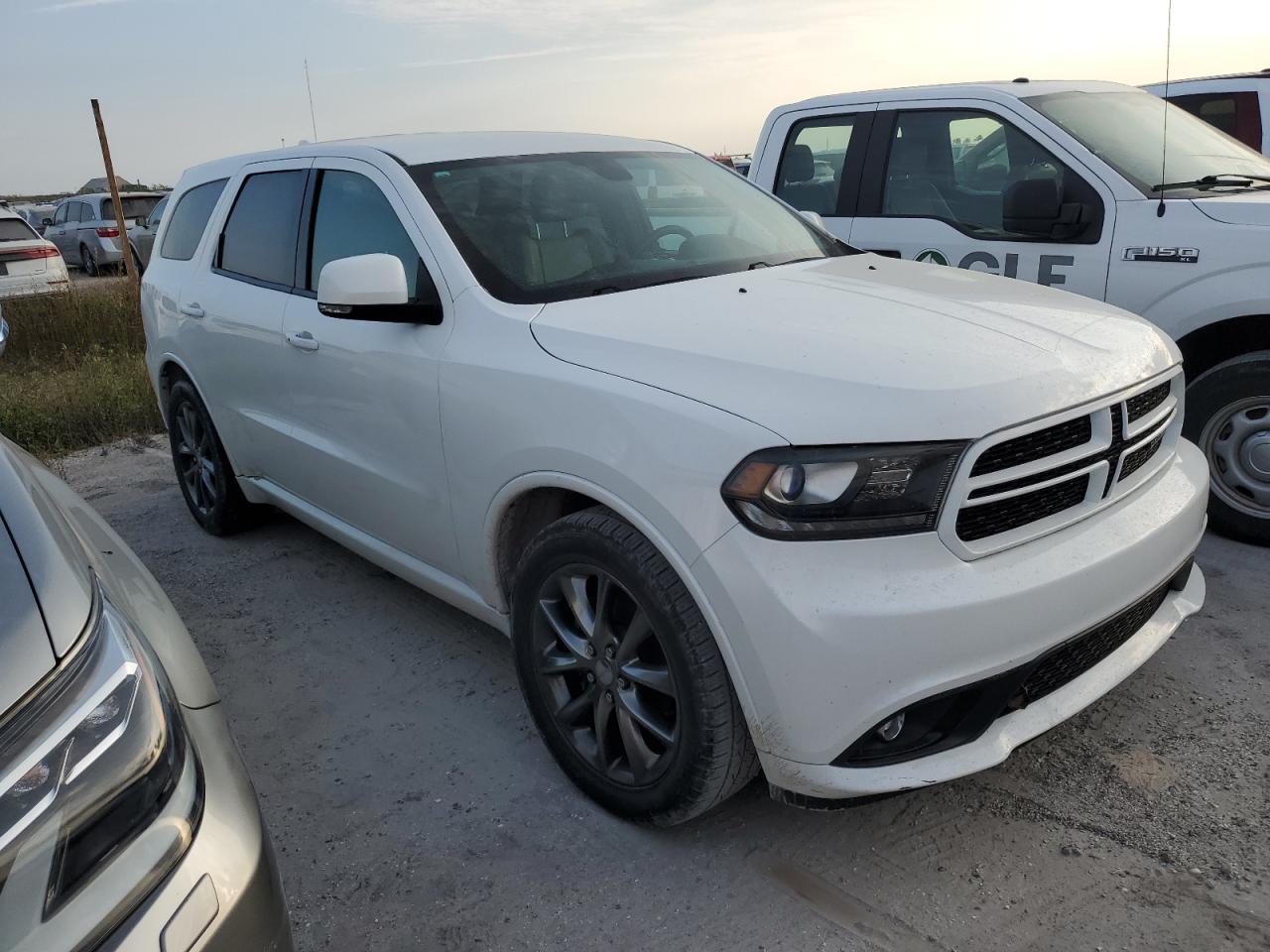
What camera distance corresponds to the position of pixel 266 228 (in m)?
4.11

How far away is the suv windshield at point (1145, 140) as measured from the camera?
426 centimetres

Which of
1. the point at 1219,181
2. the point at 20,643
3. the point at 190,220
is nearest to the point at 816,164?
the point at 1219,181

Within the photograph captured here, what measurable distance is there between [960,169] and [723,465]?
3.26 m

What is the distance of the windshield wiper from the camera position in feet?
13.8

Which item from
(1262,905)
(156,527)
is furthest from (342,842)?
(156,527)

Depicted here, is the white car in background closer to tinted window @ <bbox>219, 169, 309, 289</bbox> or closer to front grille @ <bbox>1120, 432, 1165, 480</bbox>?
tinted window @ <bbox>219, 169, 309, 289</bbox>

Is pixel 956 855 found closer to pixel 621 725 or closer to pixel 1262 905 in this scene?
pixel 1262 905

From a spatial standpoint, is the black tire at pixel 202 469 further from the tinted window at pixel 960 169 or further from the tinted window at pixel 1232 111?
the tinted window at pixel 1232 111

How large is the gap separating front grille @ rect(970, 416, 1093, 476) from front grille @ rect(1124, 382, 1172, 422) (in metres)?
0.21

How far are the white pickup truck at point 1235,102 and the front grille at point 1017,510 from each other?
496 centimetres

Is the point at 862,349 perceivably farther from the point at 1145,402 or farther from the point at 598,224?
the point at 598,224

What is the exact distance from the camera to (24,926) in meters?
1.18

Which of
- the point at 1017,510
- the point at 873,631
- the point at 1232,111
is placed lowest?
the point at 873,631

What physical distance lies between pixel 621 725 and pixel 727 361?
929 mm
